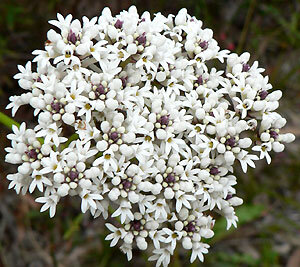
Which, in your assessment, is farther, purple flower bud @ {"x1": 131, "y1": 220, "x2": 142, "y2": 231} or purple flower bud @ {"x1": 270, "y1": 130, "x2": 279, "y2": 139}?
purple flower bud @ {"x1": 270, "y1": 130, "x2": 279, "y2": 139}

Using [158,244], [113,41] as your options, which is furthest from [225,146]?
Result: [113,41]

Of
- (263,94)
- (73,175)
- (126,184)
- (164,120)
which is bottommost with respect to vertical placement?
(73,175)

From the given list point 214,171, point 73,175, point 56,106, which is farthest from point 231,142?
point 56,106

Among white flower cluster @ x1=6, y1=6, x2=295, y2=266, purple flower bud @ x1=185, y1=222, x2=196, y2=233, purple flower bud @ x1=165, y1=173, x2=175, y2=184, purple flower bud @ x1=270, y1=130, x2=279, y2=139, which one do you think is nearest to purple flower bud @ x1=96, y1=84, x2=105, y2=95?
white flower cluster @ x1=6, y1=6, x2=295, y2=266

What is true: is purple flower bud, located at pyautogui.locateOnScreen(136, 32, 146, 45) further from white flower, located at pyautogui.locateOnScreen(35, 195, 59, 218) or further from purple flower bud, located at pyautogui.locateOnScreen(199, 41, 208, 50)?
white flower, located at pyautogui.locateOnScreen(35, 195, 59, 218)

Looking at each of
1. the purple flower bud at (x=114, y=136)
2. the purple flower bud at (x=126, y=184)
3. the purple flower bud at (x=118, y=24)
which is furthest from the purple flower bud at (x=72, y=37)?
the purple flower bud at (x=126, y=184)

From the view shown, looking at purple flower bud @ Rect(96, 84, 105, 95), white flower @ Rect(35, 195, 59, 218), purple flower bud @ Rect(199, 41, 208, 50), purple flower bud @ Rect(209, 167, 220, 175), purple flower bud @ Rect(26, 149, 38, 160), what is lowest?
white flower @ Rect(35, 195, 59, 218)

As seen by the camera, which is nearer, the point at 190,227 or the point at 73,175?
the point at 73,175

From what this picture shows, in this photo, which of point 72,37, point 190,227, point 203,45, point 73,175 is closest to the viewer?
point 73,175

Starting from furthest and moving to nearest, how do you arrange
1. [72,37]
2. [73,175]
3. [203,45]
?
[203,45] < [72,37] < [73,175]

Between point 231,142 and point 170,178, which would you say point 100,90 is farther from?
point 231,142
